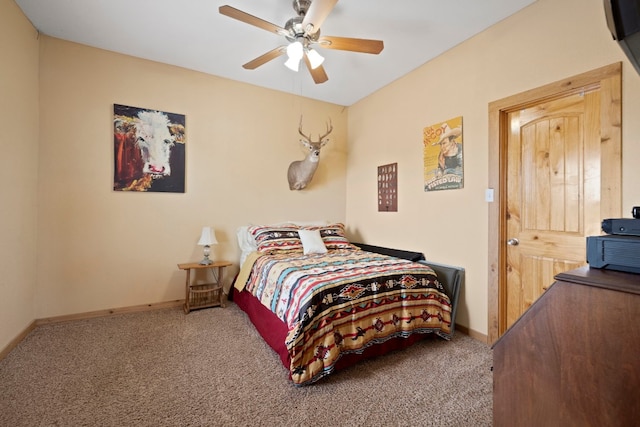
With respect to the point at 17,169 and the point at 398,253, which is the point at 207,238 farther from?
the point at 398,253

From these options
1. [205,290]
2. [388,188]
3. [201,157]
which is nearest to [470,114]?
[388,188]

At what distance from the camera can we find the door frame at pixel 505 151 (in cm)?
168

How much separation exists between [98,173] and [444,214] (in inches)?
137

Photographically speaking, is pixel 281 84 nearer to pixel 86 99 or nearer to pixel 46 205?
pixel 86 99

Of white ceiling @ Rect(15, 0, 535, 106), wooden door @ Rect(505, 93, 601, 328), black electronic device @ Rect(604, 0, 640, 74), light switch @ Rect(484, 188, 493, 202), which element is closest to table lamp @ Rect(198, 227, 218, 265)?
white ceiling @ Rect(15, 0, 535, 106)

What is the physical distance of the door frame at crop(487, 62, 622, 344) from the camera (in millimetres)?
1684

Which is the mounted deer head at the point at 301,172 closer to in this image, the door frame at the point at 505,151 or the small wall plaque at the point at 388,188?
the small wall plaque at the point at 388,188

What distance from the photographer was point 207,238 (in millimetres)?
3039

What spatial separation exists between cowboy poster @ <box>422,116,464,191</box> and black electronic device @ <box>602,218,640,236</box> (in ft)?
5.51

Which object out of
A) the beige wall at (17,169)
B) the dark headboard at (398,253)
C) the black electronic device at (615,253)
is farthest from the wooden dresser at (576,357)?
the beige wall at (17,169)

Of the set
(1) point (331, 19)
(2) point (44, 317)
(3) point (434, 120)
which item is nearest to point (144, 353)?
(2) point (44, 317)

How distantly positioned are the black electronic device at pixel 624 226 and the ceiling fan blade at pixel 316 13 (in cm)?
173

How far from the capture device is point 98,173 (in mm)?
2764

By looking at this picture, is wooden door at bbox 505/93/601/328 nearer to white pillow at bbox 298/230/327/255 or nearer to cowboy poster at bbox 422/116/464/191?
cowboy poster at bbox 422/116/464/191
